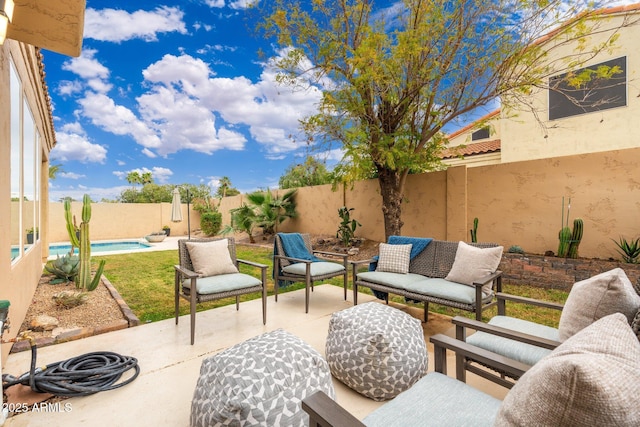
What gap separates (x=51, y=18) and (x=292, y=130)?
4396 millimetres

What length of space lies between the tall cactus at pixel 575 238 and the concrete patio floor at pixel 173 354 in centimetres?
314

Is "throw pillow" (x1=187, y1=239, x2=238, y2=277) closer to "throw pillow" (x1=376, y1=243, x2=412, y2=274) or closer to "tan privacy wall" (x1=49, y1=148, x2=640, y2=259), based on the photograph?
"throw pillow" (x1=376, y1=243, x2=412, y2=274)

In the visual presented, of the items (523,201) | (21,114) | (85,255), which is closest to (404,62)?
(523,201)

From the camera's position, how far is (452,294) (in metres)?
3.07

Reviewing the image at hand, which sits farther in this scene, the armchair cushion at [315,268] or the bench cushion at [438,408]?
the armchair cushion at [315,268]

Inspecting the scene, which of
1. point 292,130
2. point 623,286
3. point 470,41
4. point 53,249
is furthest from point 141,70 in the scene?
point 623,286

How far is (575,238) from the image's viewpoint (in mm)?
5066

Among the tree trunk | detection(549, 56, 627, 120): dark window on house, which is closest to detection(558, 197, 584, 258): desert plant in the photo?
the tree trunk

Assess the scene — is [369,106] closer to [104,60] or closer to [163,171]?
[104,60]

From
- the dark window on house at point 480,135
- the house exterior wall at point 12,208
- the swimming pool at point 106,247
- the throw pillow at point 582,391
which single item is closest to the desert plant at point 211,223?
the swimming pool at point 106,247

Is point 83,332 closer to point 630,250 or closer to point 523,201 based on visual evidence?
point 523,201

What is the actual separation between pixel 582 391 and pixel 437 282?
9.63 feet

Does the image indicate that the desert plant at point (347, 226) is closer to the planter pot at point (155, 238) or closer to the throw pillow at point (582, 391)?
the throw pillow at point (582, 391)

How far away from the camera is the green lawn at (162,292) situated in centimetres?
385
